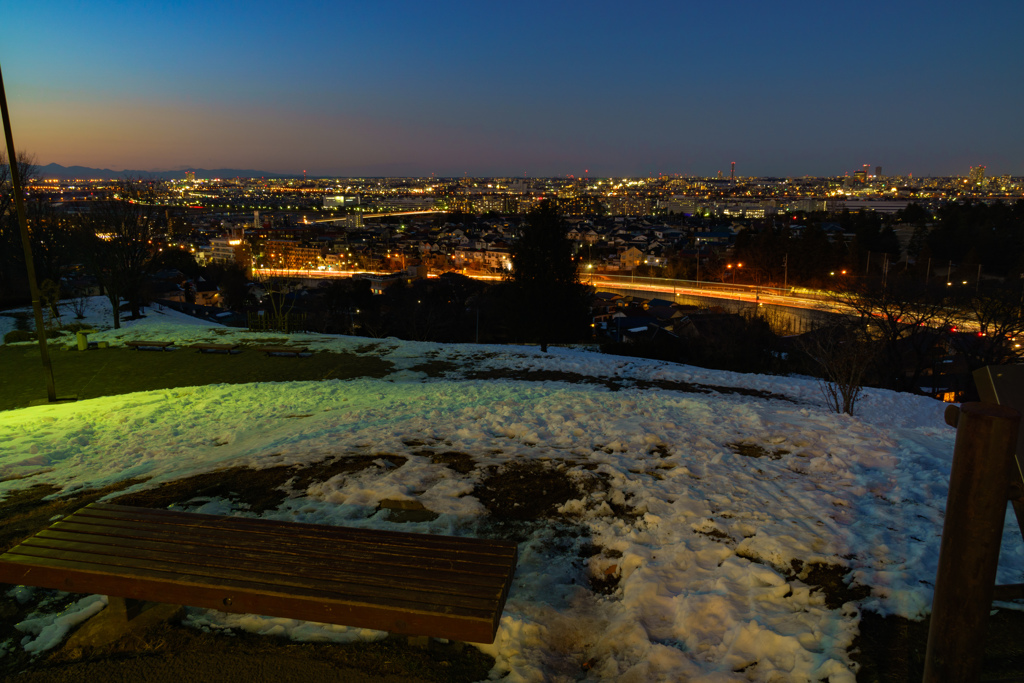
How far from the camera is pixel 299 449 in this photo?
6133mm

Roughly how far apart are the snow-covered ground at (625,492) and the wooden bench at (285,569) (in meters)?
0.44

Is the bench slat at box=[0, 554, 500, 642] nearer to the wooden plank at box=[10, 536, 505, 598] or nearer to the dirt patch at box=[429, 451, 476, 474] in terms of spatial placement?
the wooden plank at box=[10, 536, 505, 598]

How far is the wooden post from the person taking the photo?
1.69m

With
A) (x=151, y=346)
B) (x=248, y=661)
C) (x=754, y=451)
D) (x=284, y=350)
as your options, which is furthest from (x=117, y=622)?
(x=151, y=346)

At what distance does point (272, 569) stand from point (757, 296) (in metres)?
47.7

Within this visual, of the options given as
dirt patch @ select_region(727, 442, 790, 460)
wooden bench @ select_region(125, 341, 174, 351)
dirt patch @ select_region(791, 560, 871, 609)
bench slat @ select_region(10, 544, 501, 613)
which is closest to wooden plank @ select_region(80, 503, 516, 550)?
bench slat @ select_region(10, 544, 501, 613)

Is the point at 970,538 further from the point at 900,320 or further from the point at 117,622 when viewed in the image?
the point at 900,320

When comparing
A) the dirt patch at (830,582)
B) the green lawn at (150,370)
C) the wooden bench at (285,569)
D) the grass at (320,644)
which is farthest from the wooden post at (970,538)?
the green lawn at (150,370)

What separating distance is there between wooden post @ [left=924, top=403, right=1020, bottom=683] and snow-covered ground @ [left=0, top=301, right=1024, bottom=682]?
854 mm

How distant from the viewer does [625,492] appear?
4.64m

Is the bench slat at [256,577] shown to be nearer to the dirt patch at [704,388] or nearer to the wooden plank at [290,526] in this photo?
the wooden plank at [290,526]

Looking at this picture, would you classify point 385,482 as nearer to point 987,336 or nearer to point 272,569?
point 272,569

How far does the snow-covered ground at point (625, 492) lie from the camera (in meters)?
2.93

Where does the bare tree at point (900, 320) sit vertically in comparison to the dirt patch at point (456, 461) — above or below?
below
